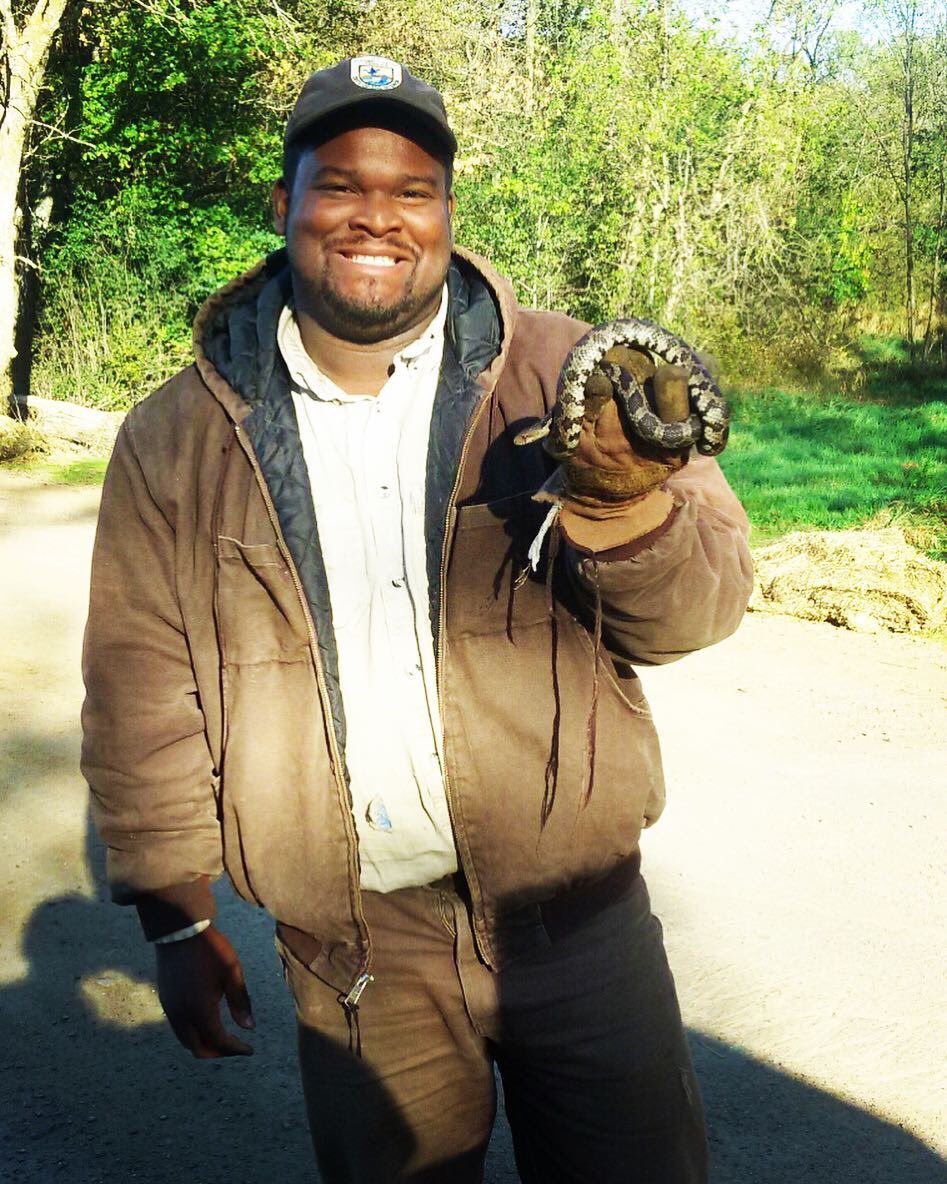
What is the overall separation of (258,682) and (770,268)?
2190cm

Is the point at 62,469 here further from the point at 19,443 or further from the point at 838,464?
the point at 838,464

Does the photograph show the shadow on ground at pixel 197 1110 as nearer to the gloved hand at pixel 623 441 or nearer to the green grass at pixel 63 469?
the gloved hand at pixel 623 441

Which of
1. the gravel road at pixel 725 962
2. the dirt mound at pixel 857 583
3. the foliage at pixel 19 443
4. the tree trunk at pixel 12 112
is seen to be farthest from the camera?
the tree trunk at pixel 12 112

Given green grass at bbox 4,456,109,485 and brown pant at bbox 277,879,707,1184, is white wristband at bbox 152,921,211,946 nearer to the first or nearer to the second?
brown pant at bbox 277,879,707,1184

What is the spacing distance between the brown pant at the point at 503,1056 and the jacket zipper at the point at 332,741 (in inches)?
1.2

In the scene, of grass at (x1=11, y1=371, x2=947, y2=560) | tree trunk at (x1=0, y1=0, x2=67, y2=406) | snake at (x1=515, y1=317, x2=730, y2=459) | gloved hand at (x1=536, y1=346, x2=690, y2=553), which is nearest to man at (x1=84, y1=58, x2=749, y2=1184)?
gloved hand at (x1=536, y1=346, x2=690, y2=553)

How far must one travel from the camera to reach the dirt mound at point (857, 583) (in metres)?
8.81

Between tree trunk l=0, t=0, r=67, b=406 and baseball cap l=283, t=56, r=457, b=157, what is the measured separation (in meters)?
15.6

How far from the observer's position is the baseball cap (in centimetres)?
246

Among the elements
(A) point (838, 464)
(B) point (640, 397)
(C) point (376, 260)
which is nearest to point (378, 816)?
(B) point (640, 397)

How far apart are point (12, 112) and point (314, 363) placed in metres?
16.8

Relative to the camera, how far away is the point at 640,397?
191 cm

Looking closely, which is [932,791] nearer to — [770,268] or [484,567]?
[484,567]

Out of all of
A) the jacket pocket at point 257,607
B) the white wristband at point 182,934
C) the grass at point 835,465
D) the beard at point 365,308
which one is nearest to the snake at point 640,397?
the beard at point 365,308
